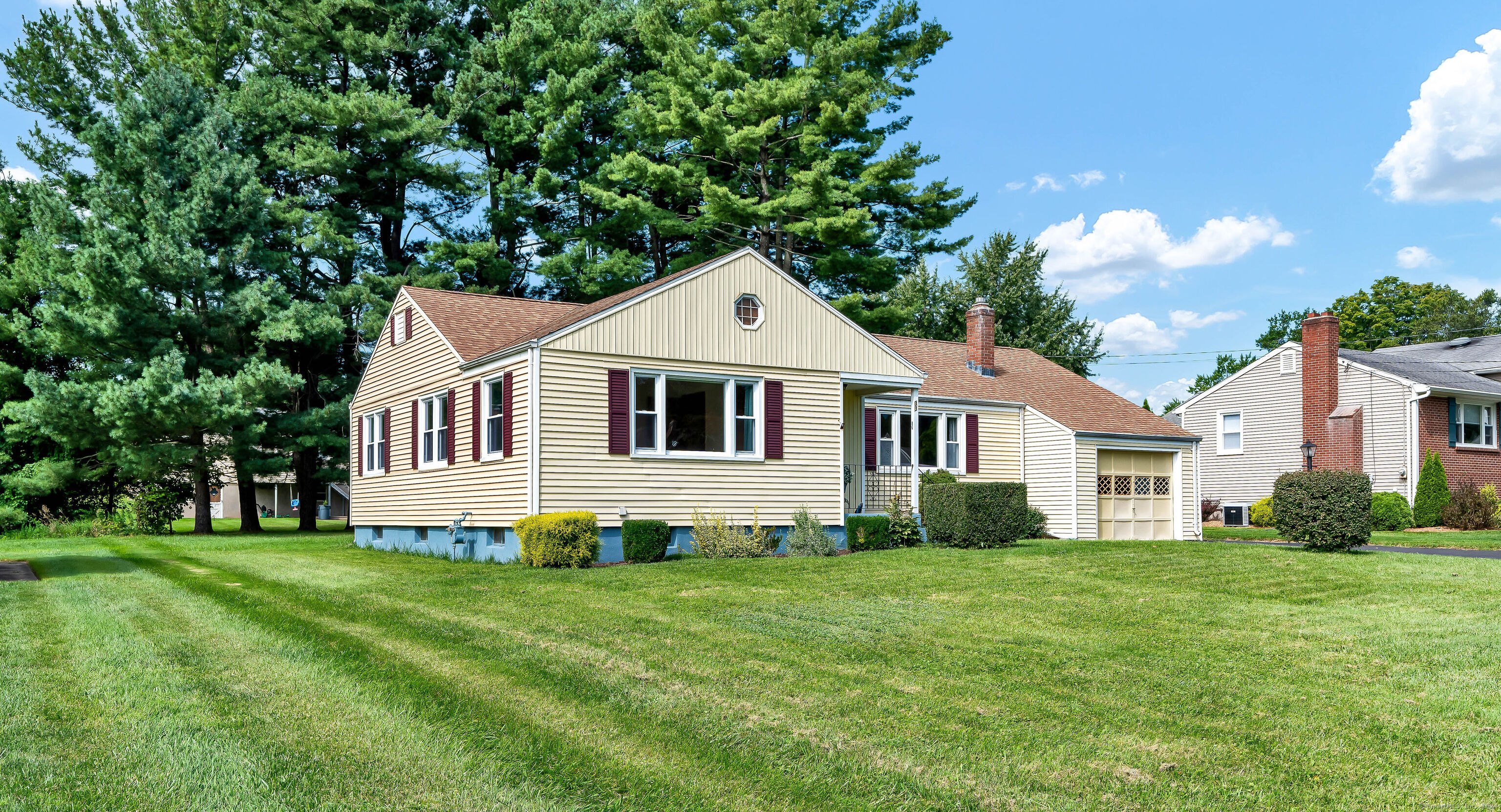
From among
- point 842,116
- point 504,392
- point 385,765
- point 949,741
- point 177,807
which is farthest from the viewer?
point 842,116

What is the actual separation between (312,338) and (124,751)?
26.7m

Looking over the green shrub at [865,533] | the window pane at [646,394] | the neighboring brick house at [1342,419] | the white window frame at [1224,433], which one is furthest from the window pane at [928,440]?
the white window frame at [1224,433]

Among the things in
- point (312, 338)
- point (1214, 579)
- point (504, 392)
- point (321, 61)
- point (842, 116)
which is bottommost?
point (1214, 579)

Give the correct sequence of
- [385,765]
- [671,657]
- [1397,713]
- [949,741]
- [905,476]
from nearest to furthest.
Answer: [385,765], [949,741], [1397,713], [671,657], [905,476]

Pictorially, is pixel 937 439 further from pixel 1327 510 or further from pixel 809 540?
pixel 1327 510

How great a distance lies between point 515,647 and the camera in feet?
24.9

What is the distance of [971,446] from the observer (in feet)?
74.2

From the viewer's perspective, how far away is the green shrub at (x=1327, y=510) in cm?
1516

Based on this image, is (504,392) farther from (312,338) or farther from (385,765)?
(312,338)

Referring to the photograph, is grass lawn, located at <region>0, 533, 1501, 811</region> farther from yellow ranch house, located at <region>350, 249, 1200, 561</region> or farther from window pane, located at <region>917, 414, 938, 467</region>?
window pane, located at <region>917, 414, 938, 467</region>

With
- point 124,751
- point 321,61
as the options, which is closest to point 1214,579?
point 124,751

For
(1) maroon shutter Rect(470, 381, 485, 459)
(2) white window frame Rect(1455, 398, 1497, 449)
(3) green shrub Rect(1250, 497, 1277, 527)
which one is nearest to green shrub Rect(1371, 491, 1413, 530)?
(3) green shrub Rect(1250, 497, 1277, 527)

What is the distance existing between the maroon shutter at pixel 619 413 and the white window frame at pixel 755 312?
7.60 ft

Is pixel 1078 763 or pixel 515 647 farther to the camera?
pixel 515 647
